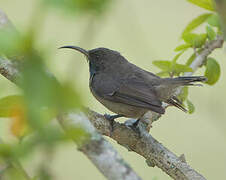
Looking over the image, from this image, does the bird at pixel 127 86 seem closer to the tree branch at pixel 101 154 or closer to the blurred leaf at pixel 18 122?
the tree branch at pixel 101 154

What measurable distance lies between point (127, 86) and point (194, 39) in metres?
1.33

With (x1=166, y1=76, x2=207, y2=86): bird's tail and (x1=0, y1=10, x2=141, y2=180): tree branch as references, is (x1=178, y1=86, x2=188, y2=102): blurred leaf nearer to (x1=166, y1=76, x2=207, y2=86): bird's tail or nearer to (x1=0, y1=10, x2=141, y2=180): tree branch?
(x1=166, y1=76, x2=207, y2=86): bird's tail

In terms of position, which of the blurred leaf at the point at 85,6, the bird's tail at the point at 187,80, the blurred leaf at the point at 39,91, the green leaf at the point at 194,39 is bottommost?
the bird's tail at the point at 187,80

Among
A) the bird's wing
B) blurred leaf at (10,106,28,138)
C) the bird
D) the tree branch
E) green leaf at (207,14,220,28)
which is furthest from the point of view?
the bird's wing

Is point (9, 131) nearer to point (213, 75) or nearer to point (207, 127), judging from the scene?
point (213, 75)

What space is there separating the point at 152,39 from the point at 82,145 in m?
6.98

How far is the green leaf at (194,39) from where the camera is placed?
438 cm

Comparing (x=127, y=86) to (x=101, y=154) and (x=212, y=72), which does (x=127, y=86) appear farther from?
(x=101, y=154)

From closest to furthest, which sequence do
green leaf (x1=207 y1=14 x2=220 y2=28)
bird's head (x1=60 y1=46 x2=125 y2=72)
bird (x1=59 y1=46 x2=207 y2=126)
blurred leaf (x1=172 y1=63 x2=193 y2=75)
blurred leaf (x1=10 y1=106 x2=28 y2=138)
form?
blurred leaf (x1=10 y1=106 x2=28 y2=138) < green leaf (x1=207 y1=14 x2=220 y2=28) < blurred leaf (x1=172 y1=63 x2=193 y2=75) < bird (x1=59 y1=46 x2=207 y2=126) < bird's head (x1=60 y1=46 x2=125 y2=72)

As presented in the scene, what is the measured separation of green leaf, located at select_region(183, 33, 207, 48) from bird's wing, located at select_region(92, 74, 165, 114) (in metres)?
0.75

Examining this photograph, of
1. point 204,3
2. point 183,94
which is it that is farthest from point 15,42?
point 183,94

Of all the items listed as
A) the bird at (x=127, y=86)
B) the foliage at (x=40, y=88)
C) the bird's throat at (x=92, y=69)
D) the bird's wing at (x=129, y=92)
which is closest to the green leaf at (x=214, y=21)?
the bird at (x=127, y=86)

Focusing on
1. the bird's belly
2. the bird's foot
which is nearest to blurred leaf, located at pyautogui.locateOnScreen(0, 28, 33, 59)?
the bird's foot

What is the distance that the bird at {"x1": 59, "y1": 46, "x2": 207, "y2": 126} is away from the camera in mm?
4789
